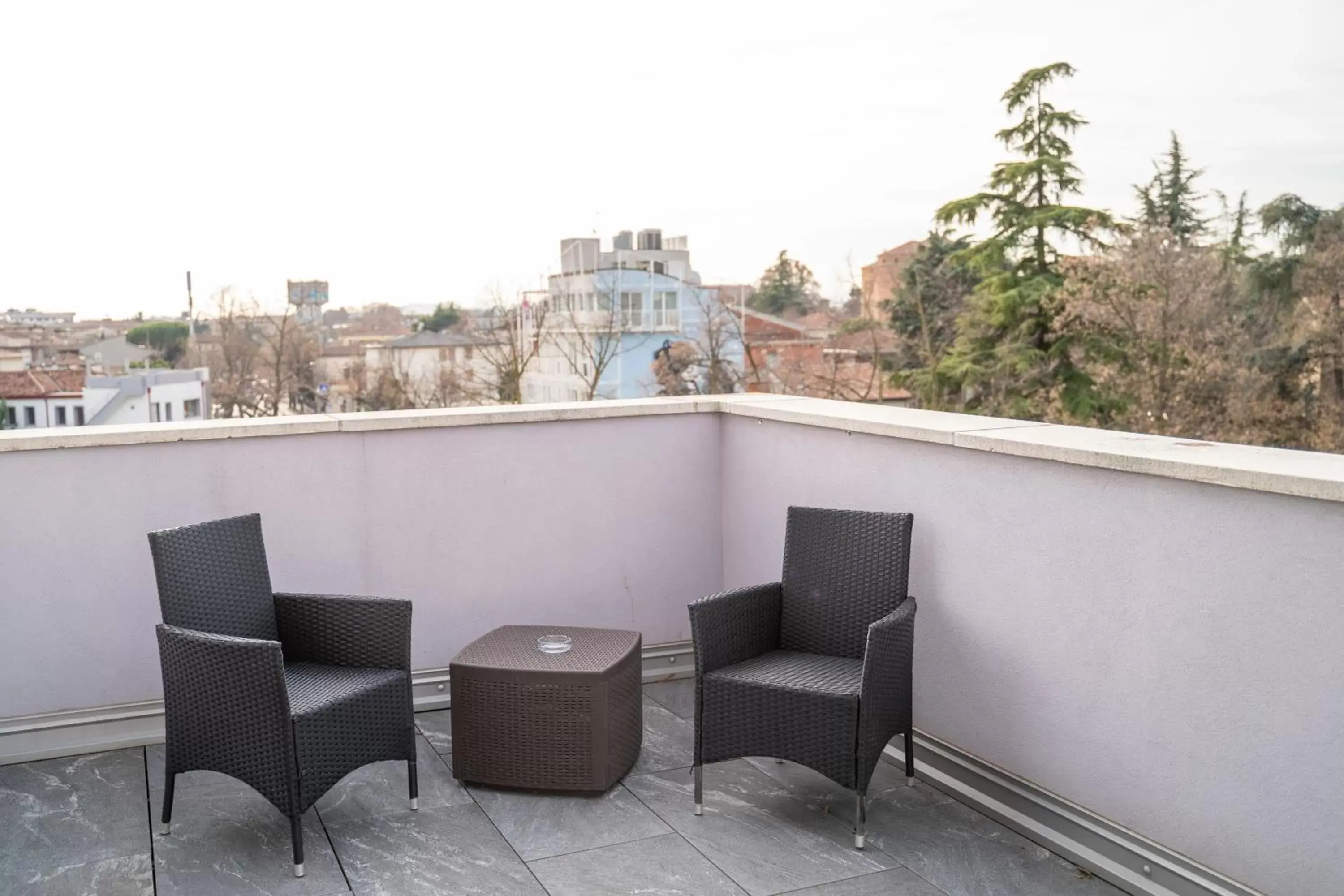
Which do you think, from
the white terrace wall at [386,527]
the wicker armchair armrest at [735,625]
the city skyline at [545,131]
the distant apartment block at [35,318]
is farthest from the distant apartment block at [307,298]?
the wicker armchair armrest at [735,625]

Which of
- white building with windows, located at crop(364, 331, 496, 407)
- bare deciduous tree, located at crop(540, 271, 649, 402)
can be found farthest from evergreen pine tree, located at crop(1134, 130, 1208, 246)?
white building with windows, located at crop(364, 331, 496, 407)

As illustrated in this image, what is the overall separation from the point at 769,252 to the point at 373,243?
13503mm

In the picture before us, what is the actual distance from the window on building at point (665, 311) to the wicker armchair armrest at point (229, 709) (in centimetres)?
3682

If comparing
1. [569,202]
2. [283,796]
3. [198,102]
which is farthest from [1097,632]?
[569,202]

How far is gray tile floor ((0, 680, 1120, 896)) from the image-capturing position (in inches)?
118

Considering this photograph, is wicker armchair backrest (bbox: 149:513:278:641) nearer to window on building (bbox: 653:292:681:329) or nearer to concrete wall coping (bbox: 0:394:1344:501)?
concrete wall coping (bbox: 0:394:1344:501)

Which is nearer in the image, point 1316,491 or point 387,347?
point 1316,491

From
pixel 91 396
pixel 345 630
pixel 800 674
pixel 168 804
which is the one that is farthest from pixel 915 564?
pixel 91 396

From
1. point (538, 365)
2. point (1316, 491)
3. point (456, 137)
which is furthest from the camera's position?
point (456, 137)

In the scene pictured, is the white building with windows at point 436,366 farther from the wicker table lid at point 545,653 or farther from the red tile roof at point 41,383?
the wicker table lid at point 545,653

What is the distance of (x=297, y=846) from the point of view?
304 cm

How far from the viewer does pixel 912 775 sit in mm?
3662

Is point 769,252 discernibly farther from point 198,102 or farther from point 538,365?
point 198,102

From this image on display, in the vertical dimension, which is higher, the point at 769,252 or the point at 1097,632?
the point at 769,252
